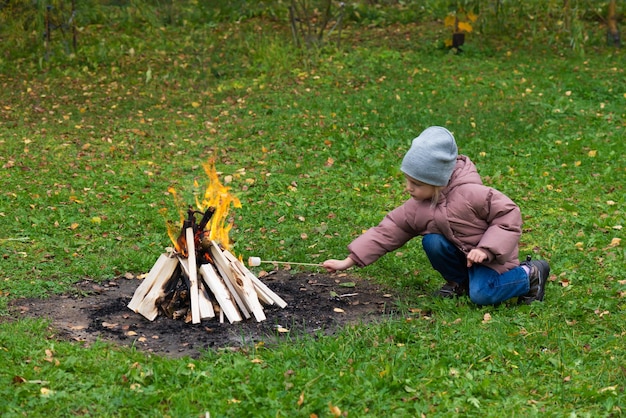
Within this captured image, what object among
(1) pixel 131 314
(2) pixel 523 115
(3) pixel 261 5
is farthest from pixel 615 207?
(3) pixel 261 5

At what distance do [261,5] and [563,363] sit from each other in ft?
36.8

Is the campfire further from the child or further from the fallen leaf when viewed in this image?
the child

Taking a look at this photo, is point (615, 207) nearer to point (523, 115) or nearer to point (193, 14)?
point (523, 115)

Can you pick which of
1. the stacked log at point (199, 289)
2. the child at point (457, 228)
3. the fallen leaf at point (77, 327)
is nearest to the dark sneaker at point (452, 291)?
the child at point (457, 228)

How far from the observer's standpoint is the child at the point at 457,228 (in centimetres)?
488

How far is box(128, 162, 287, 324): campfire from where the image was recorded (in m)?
4.95

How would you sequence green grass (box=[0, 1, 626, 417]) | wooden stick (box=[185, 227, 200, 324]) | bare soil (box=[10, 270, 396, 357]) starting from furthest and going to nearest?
wooden stick (box=[185, 227, 200, 324]), bare soil (box=[10, 270, 396, 357]), green grass (box=[0, 1, 626, 417])

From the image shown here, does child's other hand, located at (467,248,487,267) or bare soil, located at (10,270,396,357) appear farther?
child's other hand, located at (467,248,487,267)

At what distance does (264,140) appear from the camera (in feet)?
31.2

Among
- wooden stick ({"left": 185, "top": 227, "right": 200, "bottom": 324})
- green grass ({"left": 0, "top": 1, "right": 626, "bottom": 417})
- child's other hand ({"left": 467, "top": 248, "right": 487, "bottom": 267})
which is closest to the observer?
green grass ({"left": 0, "top": 1, "right": 626, "bottom": 417})

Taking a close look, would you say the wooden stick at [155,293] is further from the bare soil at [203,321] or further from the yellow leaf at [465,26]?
the yellow leaf at [465,26]

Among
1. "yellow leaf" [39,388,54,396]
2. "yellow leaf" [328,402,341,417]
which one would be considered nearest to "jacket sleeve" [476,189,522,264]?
"yellow leaf" [328,402,341,417]

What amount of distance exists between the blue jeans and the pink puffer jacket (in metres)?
0.05

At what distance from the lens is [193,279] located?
4930 mm
